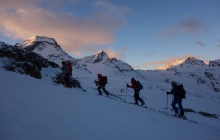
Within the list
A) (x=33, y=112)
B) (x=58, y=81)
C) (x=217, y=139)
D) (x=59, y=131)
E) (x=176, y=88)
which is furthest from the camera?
(x=58, y=81)

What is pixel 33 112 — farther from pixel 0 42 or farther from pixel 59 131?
pixel 0 42

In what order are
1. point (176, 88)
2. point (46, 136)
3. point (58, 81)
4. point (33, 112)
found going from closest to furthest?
point (46, 136) < point (33, 112) < point (176, 88) < point (58, 81)

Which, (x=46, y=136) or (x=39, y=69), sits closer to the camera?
(x=46, y=136)

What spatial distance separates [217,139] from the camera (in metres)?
10.3

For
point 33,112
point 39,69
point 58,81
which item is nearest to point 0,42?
point 39,69

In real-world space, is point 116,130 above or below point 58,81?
below

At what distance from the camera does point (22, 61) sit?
2697 centimetres

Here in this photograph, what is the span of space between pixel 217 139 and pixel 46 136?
761cm

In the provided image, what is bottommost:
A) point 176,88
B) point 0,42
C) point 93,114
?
point 93,114

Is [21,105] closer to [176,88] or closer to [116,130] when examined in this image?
[116,130]

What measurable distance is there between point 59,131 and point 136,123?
12.8ft

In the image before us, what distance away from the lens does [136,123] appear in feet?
31.7

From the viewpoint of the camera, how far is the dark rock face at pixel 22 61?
25064mm

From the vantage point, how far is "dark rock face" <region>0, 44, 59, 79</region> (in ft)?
82.2
